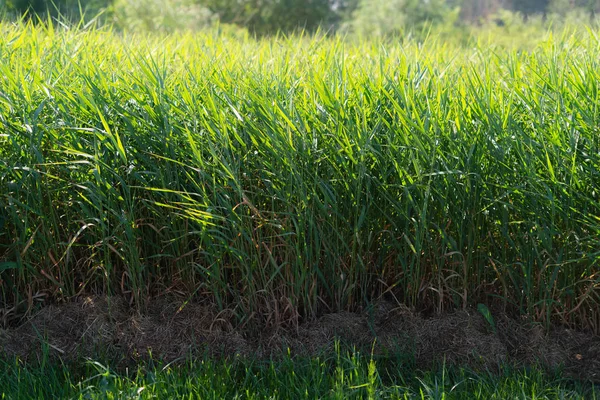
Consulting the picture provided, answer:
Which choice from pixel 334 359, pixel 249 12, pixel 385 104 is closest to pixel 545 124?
pixel 385 104

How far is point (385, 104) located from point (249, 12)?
44.1 ft

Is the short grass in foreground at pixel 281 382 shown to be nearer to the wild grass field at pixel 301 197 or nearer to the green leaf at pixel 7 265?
the wild grass field at pixel 301 197

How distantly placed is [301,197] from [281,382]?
0.59m

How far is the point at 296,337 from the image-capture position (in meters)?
2.50

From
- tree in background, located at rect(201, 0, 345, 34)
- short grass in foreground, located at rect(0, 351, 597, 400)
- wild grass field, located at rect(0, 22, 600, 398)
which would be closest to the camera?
short grass in foreground, located at rect(0, 351, 597, 400)

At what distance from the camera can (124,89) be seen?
2.59 meters

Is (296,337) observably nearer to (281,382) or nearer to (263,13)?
(281,382)

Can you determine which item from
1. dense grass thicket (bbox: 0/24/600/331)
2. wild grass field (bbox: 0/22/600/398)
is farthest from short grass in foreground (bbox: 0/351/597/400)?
dense grass thicket (bbox: 0/24/600/331)

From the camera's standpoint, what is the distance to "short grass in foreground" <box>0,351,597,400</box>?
215 cm

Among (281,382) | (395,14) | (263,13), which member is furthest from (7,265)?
(395,14)

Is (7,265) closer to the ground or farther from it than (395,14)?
closer to the ground

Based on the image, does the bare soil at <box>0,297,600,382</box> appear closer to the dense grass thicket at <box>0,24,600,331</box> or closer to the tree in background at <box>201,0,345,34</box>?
the dense grass thicket at <box>0,24,600,331</box>

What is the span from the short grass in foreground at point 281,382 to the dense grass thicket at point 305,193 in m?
0.23

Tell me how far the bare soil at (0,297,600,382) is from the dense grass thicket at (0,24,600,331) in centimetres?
7
